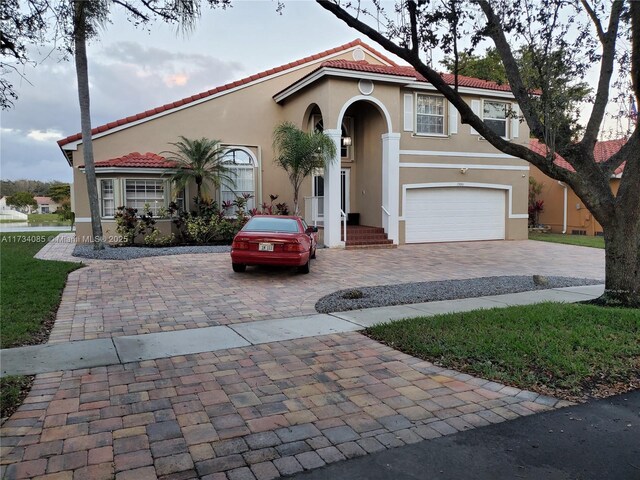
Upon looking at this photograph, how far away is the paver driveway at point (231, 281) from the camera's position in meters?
7.14

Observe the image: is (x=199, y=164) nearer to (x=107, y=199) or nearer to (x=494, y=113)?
(x=107, y=199)

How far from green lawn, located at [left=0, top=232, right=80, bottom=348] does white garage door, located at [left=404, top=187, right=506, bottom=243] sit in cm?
1249

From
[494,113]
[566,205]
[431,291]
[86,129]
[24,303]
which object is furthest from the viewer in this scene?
[566,205]

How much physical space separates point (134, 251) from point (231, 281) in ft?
19.2

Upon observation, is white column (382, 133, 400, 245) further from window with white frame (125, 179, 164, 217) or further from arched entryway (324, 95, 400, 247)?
window with white frame (125, 179, 164, 217)

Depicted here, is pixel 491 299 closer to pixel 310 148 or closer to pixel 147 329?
pixel 147 329

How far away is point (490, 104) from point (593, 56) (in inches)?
473

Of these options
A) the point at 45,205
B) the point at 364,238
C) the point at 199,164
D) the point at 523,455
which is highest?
the point at 199,164

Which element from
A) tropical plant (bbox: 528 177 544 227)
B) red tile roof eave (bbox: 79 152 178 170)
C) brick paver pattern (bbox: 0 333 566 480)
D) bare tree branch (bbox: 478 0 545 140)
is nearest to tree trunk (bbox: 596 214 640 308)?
bare tree branch (bbox: 478 0 545 140)

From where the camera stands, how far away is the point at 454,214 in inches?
784

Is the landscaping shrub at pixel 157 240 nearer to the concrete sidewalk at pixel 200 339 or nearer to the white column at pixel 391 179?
the white column at pixel 391 179

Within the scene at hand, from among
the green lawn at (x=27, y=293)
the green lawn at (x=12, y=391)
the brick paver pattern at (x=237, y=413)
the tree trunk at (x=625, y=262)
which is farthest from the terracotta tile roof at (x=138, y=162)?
the tree trunk at (x=625, y=262)

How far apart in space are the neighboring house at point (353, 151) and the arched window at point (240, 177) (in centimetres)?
4

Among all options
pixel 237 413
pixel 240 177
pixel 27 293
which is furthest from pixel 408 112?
pixel 237 413
